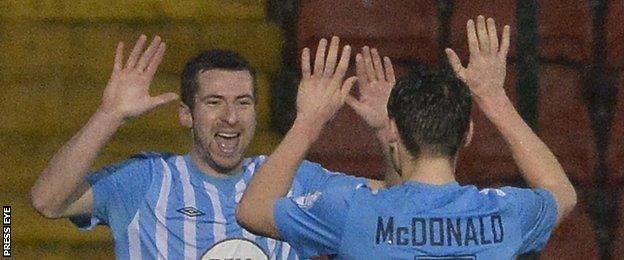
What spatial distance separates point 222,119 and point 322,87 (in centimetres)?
82

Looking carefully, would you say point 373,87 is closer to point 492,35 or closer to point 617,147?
point 492,35

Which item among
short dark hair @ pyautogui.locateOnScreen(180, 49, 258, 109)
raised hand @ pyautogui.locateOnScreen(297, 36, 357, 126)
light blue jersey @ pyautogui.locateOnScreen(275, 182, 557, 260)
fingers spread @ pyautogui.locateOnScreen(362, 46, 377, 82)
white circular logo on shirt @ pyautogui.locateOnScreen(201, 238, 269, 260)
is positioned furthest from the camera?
short dark hair @ pyautogui.locateOnScreen(180, 49, 258, 109)

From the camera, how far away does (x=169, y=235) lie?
323cm

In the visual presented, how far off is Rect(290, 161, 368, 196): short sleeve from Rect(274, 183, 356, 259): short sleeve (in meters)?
0.81

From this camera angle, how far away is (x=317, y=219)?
2.42 meters

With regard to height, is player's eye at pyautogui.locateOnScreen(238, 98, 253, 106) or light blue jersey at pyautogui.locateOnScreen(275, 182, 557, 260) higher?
player's eye at pyautogui.locateOnScreen(238, 98, 253, 106)

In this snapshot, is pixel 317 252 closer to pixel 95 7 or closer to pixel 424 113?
pixel 424 113

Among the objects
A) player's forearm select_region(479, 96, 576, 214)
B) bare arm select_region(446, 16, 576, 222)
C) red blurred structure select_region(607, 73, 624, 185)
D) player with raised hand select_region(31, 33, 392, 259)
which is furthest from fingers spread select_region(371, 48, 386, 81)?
red blurred structure select_region(607, 73, 624, 185)

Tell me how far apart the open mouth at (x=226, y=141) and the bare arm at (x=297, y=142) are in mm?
790

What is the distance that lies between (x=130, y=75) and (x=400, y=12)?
237 cm

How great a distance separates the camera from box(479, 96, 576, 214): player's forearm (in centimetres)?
250

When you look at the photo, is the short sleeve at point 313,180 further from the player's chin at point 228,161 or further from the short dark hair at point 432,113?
the short dark hair at point 432,113

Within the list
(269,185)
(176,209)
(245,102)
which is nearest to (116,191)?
(176,209)

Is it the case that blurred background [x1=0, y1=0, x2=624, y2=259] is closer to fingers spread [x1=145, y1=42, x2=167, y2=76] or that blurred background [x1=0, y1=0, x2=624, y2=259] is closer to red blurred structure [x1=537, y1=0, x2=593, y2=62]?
red blurred structure [x1=537, y1=0, x2=593, y2=62]
